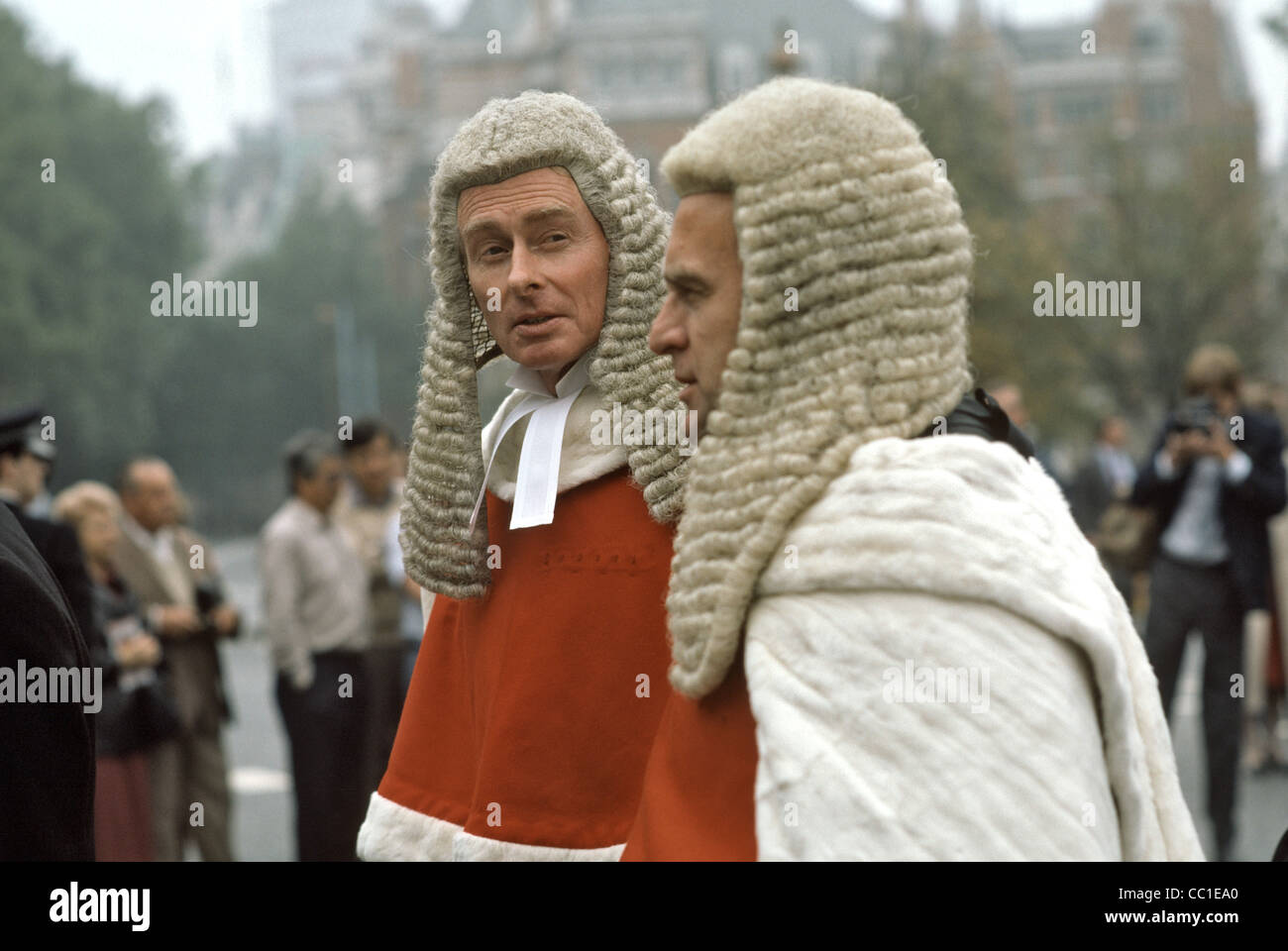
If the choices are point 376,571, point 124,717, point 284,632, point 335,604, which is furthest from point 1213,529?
point 124,717

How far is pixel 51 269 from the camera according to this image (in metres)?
40.3

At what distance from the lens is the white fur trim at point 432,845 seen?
115 inches

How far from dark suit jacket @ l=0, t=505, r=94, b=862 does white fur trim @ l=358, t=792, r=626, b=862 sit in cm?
60

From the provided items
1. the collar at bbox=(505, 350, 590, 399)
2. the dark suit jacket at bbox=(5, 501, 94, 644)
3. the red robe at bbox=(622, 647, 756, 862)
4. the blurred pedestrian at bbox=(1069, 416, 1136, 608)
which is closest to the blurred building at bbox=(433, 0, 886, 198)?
the blurred pedestrian at bbox=(1069, 416, 1136, 608)

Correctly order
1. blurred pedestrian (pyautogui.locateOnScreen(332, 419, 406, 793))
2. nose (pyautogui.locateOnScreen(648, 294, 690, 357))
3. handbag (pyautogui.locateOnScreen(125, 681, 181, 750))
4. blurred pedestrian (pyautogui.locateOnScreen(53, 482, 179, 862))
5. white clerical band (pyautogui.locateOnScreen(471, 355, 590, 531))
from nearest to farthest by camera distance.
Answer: nose (pyautogui.locateOnScreen(648, 294, 690, 357)) < white clerical band (pyautogui.locateOnScreen(471, 355, 590, 531)) < blurred pedestrian (pyautogui.locateOnScreen(53, 482, 179, 862)) < handbag (pyautogui.locateOnScreen(125, 681, 181, 750)) < blurred pedestrian (pyautogui.locateOnScreen(332, 419, 406, 793))

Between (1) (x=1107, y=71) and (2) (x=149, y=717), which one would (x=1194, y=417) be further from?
(1) (x=1107, y=71)

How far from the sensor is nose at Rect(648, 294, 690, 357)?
2327mm

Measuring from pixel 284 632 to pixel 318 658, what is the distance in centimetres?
23

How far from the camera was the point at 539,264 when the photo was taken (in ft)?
10.2

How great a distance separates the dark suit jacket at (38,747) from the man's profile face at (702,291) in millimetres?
1053

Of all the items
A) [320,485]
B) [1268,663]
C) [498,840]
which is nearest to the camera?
[498,840]

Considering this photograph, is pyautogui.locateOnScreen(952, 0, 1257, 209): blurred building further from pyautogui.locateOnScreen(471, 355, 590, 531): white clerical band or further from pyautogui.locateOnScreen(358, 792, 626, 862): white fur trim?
pyautogui.locateOnScreen(358, 792, 626, 862): white fur trim
